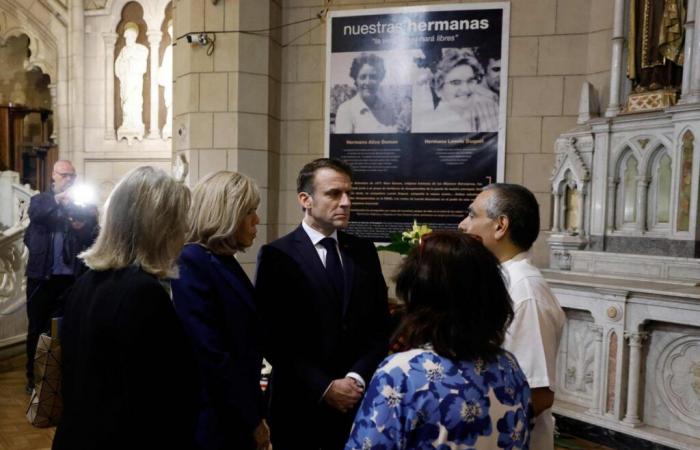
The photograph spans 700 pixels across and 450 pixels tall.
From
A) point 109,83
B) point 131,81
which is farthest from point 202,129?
point 109,83

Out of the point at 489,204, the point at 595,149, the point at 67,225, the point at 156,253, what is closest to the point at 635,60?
the point at 595,149

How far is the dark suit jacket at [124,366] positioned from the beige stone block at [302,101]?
3.66 m

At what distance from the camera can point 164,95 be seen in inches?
308

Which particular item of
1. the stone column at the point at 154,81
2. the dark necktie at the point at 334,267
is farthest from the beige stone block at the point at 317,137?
the stone column at the point at 154,81

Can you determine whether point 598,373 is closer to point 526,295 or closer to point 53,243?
point 526,295

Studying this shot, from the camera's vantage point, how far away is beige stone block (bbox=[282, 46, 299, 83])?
4.71 metres

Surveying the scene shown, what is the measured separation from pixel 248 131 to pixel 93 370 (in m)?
3.47

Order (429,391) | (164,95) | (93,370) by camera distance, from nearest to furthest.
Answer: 1. (429,391)
2. (93,370)
3. (164,95)

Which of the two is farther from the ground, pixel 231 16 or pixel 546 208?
pixel 231 16

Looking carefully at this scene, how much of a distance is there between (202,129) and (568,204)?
3043mm

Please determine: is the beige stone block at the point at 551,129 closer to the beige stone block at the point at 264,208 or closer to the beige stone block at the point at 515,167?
the beige stone block at the point at 515,167

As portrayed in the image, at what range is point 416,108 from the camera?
14.5 ft

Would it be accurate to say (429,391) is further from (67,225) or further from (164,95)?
(164,95)

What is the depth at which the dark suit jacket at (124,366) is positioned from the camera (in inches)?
45.2
